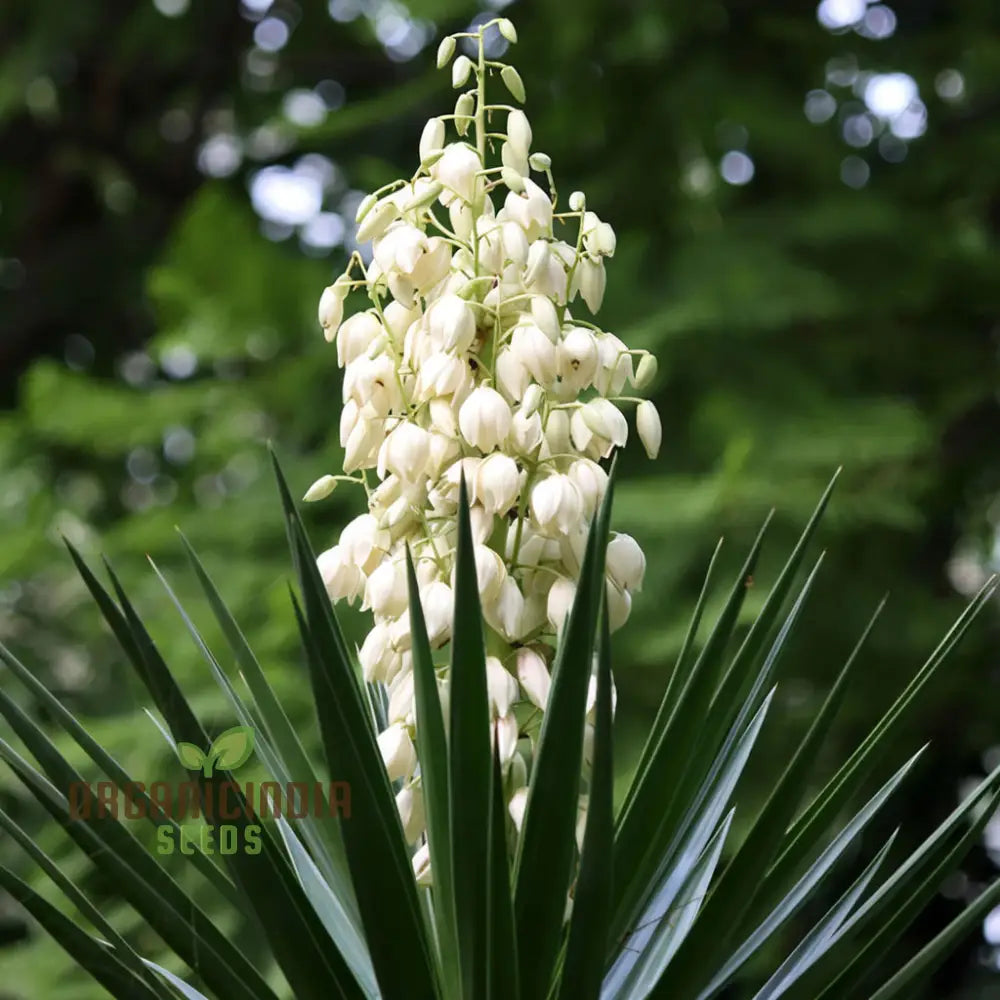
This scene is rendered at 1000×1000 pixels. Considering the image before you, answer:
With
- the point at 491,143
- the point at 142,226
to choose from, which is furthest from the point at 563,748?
the point at 142,226

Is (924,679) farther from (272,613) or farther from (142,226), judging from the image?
(142,226)

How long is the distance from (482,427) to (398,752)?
0.25m


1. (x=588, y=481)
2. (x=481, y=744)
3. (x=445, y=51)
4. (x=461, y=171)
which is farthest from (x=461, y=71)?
(x=481, y=744)

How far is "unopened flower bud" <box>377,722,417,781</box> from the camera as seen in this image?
A: 3.17 feet

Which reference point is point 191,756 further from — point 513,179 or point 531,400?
point 513,179

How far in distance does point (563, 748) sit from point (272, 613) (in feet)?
6.14

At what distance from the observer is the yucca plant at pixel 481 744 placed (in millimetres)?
758

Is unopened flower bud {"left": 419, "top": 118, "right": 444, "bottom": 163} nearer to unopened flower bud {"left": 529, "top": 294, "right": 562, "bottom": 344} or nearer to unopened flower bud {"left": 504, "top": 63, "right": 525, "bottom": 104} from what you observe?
unopened flower bud {"left": 504, "top": 63, "right": 525, "bottom": 104}

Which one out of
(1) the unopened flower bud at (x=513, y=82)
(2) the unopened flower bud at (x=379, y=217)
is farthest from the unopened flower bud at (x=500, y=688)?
(1) the unopened flower bud at (x=513, y=82)

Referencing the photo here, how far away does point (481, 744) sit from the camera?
0.79m

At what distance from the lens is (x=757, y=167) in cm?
358

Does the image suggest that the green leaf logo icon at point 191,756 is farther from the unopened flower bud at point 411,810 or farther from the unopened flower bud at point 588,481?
the unopened flower bud at point 588,481

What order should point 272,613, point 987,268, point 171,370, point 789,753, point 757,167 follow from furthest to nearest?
point 171,370 < point 757,167 < point 987,268 < point 789,753 < point 272,613

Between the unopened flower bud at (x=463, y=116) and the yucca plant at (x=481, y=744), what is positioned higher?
the unopened flower bud at (x=463, y=116)
